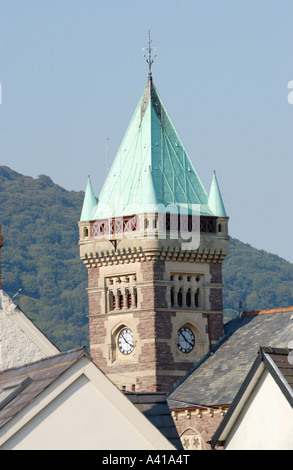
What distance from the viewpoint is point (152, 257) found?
65500 millimetres

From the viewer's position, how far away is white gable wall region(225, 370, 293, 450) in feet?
77.5

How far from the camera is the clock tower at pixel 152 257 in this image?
213ft

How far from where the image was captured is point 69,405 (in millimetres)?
21344

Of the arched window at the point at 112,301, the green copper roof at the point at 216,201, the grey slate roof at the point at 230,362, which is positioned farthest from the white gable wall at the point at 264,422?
the green copper roof at the point at 216,201

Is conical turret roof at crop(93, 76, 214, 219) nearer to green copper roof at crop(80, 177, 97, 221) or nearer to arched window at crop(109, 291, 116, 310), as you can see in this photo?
green copper roof at crop(80, 177, 97, 221)

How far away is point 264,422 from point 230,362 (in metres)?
38.0

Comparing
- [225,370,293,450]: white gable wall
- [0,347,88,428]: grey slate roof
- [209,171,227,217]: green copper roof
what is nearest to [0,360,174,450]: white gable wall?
[0,347,88,428]: grey slate roof

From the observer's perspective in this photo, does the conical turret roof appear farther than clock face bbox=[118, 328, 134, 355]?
Yes

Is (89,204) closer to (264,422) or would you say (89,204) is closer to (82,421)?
(264,422)

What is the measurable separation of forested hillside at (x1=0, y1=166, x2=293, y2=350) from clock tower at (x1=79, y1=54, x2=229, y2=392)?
5699 cm

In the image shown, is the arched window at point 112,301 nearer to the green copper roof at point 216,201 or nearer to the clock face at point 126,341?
the clock face at point 126,341

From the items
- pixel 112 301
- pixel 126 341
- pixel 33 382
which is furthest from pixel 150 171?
pixel 33 382

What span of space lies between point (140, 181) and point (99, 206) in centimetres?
262
